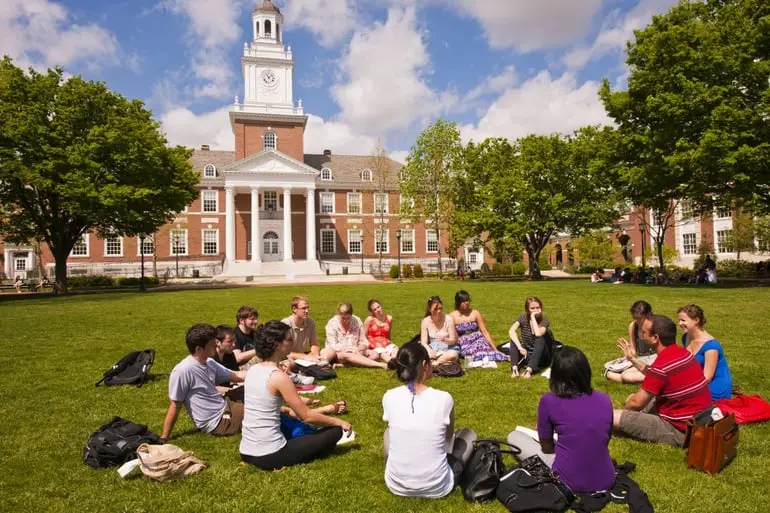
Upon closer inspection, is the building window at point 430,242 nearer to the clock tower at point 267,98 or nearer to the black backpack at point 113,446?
the clock tower at point 267,98

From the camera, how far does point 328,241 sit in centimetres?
5497

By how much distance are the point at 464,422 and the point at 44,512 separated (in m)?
3.87

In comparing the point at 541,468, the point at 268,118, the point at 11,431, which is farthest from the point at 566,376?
the point at 268,118

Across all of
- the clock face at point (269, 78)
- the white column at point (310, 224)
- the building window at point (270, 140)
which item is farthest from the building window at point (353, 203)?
the clock face at point (269, 78)

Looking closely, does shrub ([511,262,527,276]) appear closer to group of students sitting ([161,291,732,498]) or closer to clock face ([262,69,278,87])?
clock face ([262,69,278,87])

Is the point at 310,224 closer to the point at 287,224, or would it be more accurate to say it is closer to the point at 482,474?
the point at 287,224

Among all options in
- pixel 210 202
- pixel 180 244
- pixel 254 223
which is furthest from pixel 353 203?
pixel 180 244

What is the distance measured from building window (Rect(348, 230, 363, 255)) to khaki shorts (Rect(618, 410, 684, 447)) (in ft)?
166

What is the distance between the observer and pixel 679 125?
2212cm

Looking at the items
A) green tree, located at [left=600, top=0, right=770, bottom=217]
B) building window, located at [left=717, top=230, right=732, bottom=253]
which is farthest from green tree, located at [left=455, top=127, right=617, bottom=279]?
building window, located at [left=717, top=230, right=732, bottom=253]

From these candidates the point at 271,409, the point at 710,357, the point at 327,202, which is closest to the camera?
the point at 271,409

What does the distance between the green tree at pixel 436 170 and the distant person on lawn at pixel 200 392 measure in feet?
115

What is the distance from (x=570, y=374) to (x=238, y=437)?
11.5ft

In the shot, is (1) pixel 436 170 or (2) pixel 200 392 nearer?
(2) pixel 200 392
